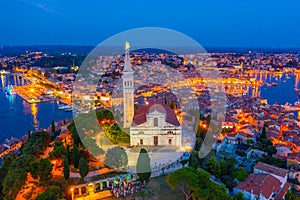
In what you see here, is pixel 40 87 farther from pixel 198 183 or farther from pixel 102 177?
pixel 198 183

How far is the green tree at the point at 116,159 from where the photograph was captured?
10852mm

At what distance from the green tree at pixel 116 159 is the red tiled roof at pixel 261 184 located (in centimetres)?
452

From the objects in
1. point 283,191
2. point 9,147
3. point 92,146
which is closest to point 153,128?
point 92,146

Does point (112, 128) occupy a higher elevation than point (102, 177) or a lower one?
higher

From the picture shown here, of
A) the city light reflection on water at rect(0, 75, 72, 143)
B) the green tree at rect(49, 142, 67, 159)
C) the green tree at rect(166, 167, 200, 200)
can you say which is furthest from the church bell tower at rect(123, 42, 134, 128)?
the city light reflection on water at rect(0, 75, 72, 143)

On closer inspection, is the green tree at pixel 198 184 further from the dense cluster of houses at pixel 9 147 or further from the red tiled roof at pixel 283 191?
the dense cluster of houses at pixel 9 147

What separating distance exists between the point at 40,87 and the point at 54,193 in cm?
3164

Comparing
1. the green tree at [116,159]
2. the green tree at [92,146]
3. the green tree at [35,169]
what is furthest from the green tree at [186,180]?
the green tree at [35,169]

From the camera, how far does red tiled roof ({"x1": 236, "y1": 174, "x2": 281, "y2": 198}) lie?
9.30 m

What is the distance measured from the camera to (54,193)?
28.5ft

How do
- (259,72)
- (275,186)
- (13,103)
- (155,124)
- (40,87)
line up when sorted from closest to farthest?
(275,186) → (155,124) → (13,103) → (40,87) → (259,72)

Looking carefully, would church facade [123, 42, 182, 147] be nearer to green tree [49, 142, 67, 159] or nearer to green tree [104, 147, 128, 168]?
green tree [104, 147, 128, 168]

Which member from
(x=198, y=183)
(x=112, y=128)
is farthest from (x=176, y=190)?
(x=112, y=128)

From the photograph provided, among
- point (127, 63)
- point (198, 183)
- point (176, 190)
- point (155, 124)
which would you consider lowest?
point (176, 190)
